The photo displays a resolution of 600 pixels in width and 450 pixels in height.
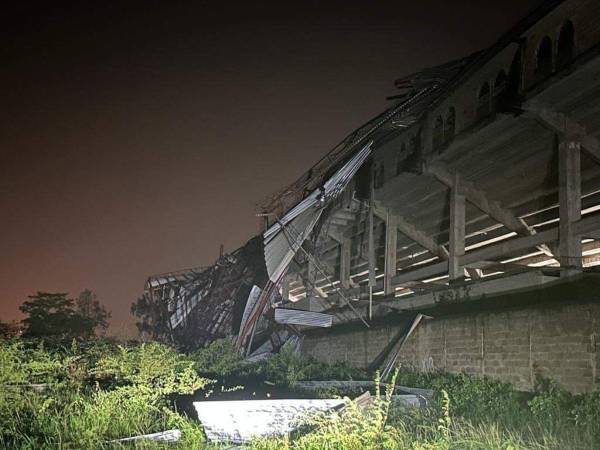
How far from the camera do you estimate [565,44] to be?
10828 mm

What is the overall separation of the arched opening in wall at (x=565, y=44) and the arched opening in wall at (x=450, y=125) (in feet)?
11.2

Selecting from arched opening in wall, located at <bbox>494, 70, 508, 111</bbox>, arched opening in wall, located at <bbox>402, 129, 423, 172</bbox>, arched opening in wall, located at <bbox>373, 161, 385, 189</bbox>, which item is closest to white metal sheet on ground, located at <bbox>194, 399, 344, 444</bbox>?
arched opening in wall, located at <bbox>494, 70, 508, 111</bbox>

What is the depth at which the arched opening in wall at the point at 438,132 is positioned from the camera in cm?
1461

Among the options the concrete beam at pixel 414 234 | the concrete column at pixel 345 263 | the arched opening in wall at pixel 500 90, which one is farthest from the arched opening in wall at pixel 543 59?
the concrete column at pixel 345 263

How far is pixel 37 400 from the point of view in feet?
34.2

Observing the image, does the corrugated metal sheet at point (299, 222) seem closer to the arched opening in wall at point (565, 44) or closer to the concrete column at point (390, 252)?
the concrete column at point (390, 252)

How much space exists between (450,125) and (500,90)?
2.04m

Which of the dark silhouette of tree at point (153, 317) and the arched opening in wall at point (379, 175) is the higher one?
the arched opening in wall at point (379, 175)

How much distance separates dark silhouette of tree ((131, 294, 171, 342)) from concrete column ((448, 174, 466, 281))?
16135 millimetres

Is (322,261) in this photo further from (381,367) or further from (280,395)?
(280,395)

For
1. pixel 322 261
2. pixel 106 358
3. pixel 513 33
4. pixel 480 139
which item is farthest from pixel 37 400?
pixel 322 261

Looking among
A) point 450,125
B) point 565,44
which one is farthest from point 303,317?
point 565,44

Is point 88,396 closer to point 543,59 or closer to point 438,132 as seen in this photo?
point 438,132

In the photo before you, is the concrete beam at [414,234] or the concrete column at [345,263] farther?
the concrete column at [345,263]
